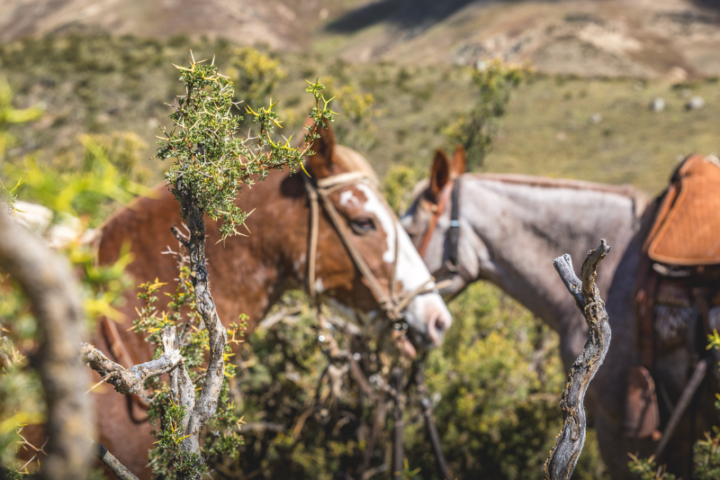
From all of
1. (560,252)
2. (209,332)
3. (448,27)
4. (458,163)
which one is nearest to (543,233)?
(560,252)

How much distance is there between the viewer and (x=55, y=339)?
326mm

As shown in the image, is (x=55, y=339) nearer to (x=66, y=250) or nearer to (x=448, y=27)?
(x=66, y=250)

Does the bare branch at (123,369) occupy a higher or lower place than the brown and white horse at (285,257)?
higher

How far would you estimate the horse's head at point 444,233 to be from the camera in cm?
238

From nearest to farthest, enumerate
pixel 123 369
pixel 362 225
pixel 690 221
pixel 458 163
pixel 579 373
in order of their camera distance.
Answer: pixel 123 369, pixel 579 373, pixel 362 225, pixel 690 221, pixel 458 163

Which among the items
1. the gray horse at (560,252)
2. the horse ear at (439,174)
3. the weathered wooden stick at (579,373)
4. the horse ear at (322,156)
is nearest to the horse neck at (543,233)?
the gray horse at (560,252)

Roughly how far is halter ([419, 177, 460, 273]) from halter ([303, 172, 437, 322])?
64 centimetres

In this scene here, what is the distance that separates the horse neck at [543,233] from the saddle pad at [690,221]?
7.9 inches

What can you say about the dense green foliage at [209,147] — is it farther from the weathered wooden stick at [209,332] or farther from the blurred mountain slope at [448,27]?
the blurred mountain slope at [448,27]

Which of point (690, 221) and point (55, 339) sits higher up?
point (55, 339)

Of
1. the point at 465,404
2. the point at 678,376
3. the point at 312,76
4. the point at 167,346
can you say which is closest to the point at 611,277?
the point at 678,376

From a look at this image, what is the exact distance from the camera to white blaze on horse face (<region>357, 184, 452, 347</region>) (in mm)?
1718

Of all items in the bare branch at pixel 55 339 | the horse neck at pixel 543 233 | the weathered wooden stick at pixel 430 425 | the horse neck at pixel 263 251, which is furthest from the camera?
the weathered wooden stick at pixel 430 425

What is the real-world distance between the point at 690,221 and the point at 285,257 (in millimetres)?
1730
